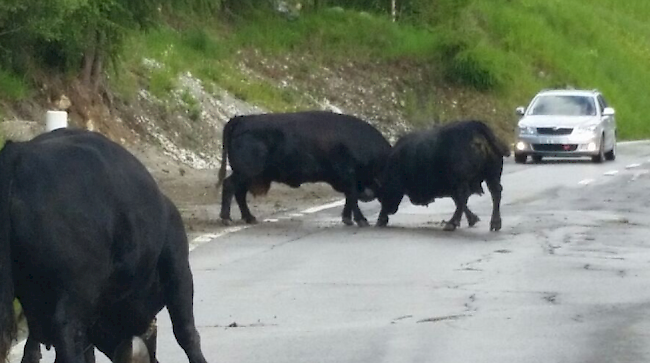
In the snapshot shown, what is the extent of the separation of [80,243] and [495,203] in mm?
11530

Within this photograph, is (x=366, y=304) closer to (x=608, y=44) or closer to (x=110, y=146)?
(x=110, y=146)

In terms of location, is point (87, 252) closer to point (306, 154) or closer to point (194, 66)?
point (306, 154)

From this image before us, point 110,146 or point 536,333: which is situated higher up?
point 110,146

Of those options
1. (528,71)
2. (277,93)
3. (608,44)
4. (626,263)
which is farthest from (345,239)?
(608,44)

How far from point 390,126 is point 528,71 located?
11427 millimetres

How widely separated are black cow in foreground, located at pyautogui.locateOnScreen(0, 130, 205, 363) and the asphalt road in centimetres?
243

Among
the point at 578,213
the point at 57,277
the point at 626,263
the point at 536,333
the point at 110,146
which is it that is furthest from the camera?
the point at 578,213

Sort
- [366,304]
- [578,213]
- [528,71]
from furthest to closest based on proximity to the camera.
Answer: [528,71]
[578,213]
[366,304]

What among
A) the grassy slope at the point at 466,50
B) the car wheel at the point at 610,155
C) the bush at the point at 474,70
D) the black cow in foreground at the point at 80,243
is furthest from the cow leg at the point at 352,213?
the bush at the point at 474,70

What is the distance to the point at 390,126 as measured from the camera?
39.0 m

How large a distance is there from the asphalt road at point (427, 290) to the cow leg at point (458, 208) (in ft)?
0.55

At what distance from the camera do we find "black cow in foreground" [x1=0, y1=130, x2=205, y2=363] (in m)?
6.68

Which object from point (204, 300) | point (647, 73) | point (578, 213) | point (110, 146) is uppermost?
point (110, 146)

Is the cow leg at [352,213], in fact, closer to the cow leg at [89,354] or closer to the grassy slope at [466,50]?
the grassy slope at [466,50]
